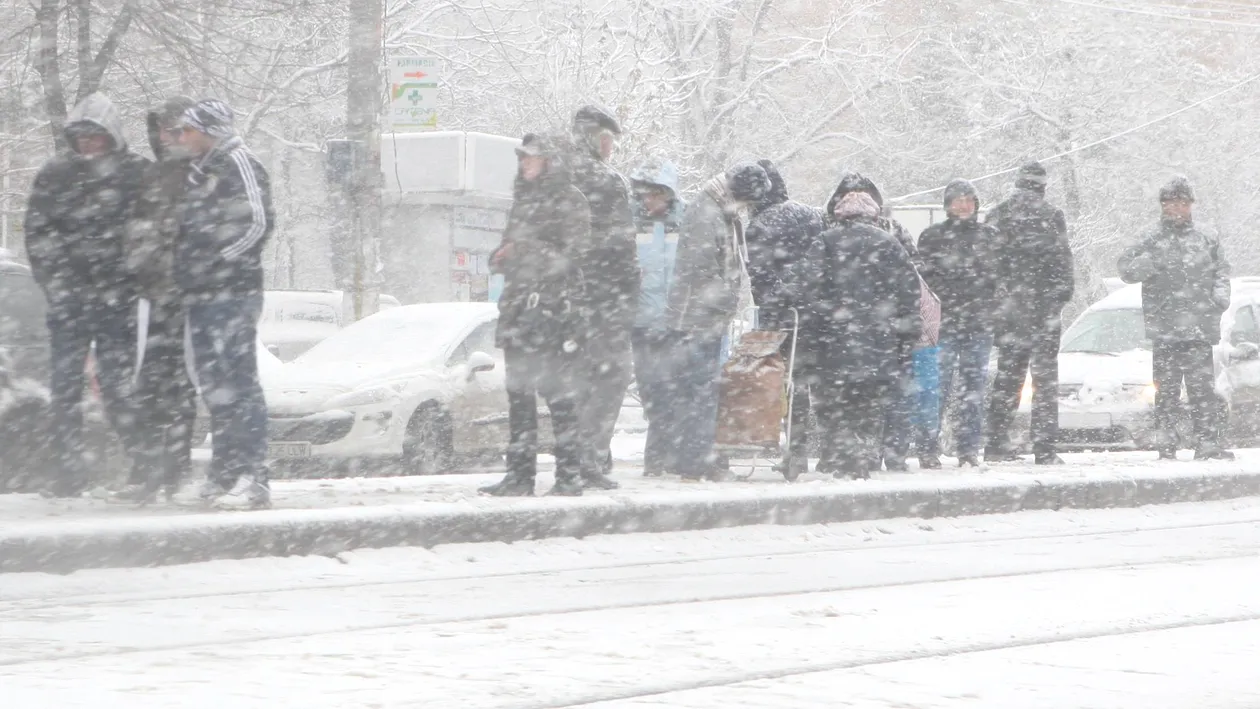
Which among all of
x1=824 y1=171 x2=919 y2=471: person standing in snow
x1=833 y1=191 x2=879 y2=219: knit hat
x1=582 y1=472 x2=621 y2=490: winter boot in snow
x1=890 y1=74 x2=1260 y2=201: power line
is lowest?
x1=582 y1=472 x2=621 y2=490: winter boot in snow

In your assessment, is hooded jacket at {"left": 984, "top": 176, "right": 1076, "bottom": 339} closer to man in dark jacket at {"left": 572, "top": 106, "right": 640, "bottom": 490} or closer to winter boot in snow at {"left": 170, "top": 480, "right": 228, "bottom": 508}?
man in dark jacket at {"left": 572, "top": 106, "right": 640, "bottom": 490}

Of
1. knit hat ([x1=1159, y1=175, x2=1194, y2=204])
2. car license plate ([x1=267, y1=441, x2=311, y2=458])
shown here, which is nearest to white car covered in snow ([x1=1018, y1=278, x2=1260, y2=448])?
knit hat ([x1=1159, y1=175, x2=1194, y2=204])

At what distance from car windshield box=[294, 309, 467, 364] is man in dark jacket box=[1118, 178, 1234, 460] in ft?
15.8

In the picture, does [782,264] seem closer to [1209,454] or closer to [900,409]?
[900,409]

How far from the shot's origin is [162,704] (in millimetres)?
4262

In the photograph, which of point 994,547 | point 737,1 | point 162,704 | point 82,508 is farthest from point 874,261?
point 737,1

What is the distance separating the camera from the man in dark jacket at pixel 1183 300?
1159 cm

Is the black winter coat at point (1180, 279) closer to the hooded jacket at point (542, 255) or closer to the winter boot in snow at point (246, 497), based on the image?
the hooded jacket at point (542, 255)

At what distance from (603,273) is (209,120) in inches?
86.2

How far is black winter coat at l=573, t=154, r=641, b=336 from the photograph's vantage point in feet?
28.9

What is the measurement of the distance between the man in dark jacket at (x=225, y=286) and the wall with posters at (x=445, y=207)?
47.9 feet

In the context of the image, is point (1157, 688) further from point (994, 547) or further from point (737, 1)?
point (737, 1)

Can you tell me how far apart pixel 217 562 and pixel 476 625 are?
157cm

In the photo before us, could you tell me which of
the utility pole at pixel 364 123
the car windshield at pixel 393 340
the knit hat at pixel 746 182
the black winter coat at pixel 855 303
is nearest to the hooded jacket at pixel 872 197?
the black winter coat at pixel 855 303
